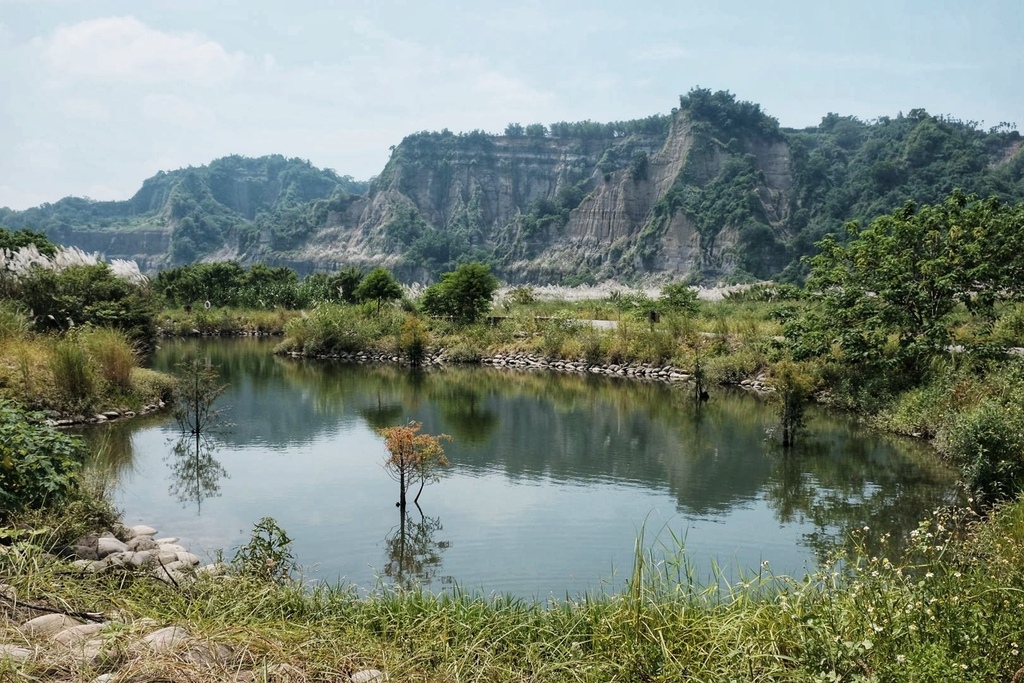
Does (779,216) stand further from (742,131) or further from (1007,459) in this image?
(1007,459)

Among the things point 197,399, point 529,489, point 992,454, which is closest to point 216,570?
point 529,489

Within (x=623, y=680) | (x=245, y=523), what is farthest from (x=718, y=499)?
(x=623, y=680)

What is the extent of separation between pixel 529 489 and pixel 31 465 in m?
5.77

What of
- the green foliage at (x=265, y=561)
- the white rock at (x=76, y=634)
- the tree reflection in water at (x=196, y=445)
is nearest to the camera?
the white rock at (x=76, y=634)

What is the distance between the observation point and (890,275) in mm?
14891

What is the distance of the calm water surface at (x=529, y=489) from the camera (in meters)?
7.44

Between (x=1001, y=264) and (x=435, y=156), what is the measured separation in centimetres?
10744

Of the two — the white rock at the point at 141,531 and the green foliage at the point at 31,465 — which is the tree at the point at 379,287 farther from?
the green foliage at the point at 31,465

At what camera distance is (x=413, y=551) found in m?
7.64

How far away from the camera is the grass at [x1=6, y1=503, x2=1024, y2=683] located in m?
3.39

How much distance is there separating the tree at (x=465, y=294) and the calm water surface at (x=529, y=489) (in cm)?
1205

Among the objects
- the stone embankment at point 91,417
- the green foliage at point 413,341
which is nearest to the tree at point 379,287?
the green foliage at point 413,341

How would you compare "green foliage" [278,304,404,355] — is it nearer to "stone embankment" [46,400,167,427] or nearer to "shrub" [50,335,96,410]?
"stone embankment" [46,400,167,427]

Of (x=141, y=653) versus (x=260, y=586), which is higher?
(x=141, y=653)
